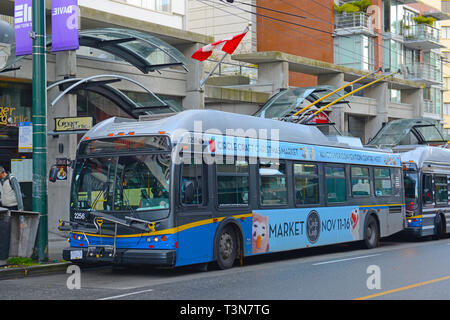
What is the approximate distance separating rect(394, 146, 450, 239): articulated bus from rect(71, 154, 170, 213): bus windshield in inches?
492

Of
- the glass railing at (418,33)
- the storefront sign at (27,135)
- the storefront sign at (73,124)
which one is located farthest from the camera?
the glass railing at (418,33)

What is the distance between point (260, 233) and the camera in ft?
50.0

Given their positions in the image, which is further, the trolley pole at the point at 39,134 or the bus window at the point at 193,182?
the trolley pole at the point at 39,134

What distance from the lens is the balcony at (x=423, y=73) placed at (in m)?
51.5

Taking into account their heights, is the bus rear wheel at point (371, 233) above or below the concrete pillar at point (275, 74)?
below

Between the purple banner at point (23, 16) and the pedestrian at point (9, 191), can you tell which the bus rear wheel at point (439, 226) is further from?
the purple banner at point (23, 16)

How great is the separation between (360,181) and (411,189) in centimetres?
404

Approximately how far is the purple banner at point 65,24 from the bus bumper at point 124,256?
21.2ft

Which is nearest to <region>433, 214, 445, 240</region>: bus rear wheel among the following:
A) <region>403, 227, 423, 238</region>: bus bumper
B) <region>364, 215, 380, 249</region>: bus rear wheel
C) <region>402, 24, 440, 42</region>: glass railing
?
<region>403, 227, 423, 238</region>: bus bumper

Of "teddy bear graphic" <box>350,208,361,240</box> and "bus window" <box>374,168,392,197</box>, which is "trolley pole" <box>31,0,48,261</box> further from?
"bus window" <box>374,168,392,197</box>

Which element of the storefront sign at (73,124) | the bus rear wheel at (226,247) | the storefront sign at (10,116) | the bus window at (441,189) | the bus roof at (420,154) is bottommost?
the bus rear wheel at (226,247)

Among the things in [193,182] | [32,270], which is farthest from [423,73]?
[32,270]

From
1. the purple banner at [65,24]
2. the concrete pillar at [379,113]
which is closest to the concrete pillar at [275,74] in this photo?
the concrete pillar at [379,113]

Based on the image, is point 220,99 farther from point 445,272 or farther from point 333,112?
point 445,272
